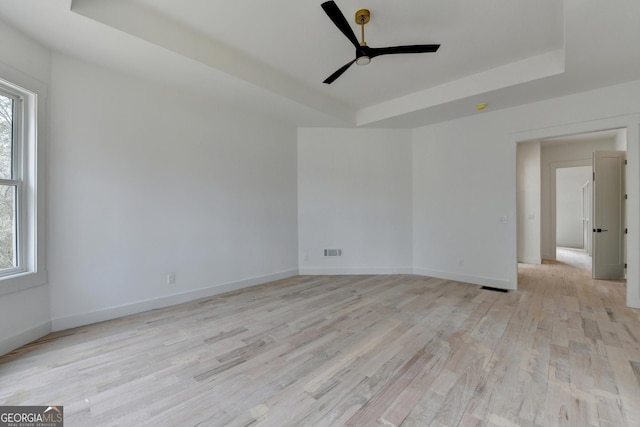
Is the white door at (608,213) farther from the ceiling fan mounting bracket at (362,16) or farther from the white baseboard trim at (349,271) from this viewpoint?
the ceiling fan mounting bracket at (362,16)

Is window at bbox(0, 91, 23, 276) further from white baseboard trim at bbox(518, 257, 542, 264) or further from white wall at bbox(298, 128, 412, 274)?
white baseboard trim at bbox(518, 257, 542, 264)

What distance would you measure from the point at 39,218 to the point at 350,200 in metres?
4.11

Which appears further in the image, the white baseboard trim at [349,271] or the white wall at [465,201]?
the white baseboard trim at [349,271]

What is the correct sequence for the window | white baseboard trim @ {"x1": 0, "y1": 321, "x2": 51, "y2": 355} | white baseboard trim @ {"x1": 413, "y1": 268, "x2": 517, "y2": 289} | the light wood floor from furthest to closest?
white baseboard trim @ {"x1": 413, "y1": 268, "x2": 517, "y2": 289}
the window
white baseboard trim @ {"x1": 0, "y1": 321, "x2": 51, "y2": 355}
the light wood floor

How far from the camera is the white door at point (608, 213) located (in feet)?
15.6

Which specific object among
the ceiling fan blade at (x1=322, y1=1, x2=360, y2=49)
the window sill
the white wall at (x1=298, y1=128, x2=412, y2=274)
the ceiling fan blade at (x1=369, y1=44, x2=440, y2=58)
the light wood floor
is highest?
the ceiling fan blade at (x1=322, y1=1, x2=360, y2=49)

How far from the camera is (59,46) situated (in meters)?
2.55

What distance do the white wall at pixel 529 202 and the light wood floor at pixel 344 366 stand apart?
9.88 feet

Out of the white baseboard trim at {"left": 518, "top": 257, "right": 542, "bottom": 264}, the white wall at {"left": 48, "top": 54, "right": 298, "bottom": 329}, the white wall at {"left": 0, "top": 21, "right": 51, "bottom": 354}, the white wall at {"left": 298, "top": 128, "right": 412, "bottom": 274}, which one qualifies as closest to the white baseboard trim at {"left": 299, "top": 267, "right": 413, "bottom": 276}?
the white wall at {"left": 298, "top": 128, "right": 412, "bottom": 274}

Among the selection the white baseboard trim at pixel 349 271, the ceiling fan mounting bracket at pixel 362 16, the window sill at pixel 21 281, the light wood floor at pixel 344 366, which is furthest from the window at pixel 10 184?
the white baseboard trim at pixel 349 271

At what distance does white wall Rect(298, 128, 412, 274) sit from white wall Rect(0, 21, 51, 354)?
339 centimetres

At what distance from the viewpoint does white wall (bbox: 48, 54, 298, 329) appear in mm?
2721

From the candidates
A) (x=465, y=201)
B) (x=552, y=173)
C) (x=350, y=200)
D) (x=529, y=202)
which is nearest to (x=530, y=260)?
(x=529, y=202)

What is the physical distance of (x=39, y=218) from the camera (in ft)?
8.24
